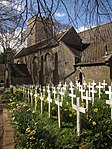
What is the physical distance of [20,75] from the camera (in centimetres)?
4741

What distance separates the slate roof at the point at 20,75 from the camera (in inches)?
1810

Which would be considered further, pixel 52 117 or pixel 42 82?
pixel 42 82

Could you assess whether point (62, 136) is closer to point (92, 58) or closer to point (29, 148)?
point (29, 148)

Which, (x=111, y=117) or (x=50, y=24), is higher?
(x=50, y=24)

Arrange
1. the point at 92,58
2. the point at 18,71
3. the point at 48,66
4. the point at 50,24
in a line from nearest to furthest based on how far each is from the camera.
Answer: the point at 50,24 → the point at 92,58 → the point at 48,66 → the point at 18,71

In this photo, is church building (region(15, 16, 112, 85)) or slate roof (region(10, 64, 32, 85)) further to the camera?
slate roof (region(10, 64, 32, 85))

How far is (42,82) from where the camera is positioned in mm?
46219

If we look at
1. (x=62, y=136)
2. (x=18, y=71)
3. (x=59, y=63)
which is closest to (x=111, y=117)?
(x=62, y=136)

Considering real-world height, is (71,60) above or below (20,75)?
above

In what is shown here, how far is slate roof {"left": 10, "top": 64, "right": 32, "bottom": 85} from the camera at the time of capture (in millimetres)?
45969

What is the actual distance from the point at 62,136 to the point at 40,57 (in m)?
39.9

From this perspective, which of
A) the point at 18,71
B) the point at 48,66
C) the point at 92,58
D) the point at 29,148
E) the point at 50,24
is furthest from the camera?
the point at 18,71

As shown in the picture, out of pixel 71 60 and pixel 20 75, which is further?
pixel 20 75

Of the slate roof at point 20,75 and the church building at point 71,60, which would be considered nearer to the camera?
the church building at point 71,60
